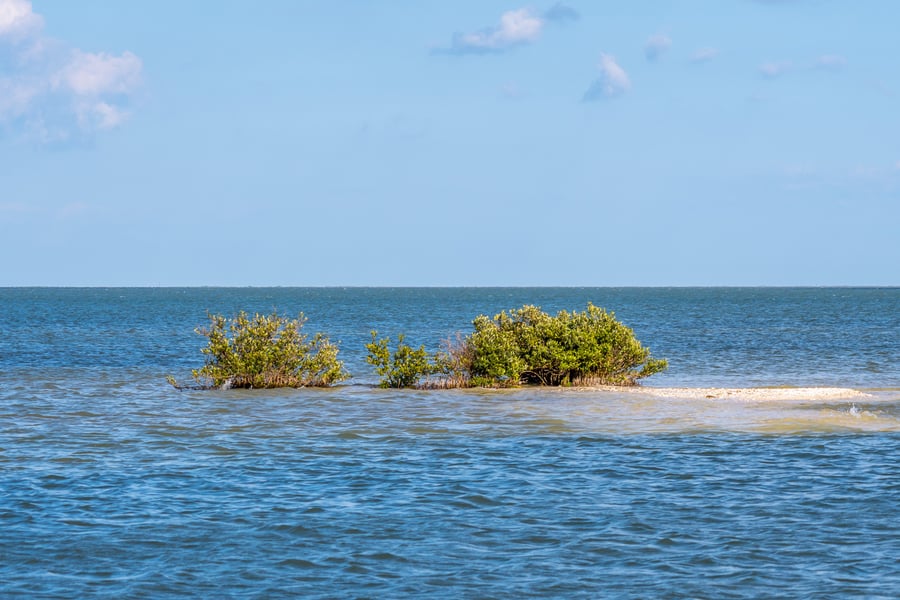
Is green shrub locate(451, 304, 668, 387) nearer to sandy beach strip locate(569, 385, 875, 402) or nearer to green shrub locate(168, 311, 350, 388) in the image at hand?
sandy beach strip locate(569, 385, 875, 402)

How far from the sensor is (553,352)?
34000 millimetres

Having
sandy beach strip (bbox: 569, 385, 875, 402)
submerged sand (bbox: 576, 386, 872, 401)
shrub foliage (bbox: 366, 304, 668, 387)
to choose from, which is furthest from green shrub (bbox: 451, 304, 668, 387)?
submerged sand (bbox: 576, 386, 872, 401)

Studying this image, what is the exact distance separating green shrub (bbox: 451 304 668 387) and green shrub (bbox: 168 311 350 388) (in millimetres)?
4653

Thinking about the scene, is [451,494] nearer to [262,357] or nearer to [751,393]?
[751,393]

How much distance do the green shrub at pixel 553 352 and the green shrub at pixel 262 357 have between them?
15.3ft

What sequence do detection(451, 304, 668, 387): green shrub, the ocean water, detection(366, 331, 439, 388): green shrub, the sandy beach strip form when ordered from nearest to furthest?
the ocean water → the sandy beach strip → detection(451, 304, 668, 387): green shrub → detection(366, 331, 439, 388): green shrub

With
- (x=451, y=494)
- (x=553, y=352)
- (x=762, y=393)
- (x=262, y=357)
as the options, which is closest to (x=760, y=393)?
(x=762, y=393)

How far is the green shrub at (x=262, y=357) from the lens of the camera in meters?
33.8

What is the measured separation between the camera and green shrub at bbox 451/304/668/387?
33750 mm

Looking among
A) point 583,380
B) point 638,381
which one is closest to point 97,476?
point 583,380

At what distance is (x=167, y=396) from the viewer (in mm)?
33562

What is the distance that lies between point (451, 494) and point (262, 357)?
17.5 metres

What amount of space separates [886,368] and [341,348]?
2865cm

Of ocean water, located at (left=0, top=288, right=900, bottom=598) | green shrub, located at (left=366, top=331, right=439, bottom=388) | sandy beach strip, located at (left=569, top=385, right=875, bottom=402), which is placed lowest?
ocean water, located at (left=0, top=288, right=900, bottom=598)
